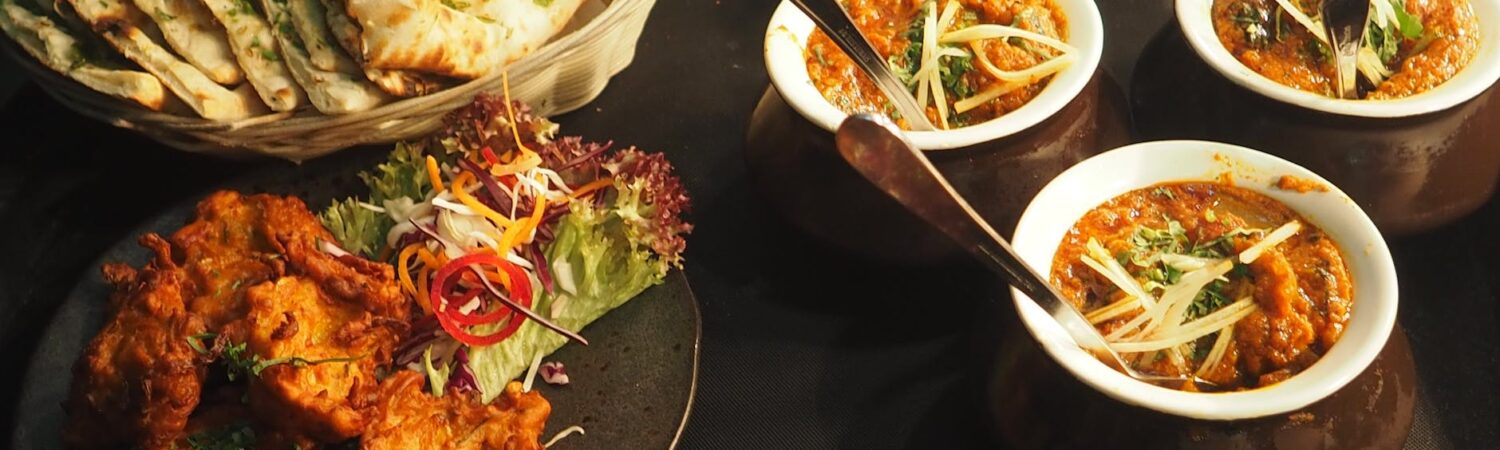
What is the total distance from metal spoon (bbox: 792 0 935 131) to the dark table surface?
316mm

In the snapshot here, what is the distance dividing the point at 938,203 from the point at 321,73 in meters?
1.32

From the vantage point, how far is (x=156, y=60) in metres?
2.03

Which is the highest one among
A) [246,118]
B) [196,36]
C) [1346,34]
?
[1346,34]

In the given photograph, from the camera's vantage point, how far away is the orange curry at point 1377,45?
1.78 metres

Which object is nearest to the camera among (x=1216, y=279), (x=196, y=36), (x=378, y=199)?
(x=1216, y=279)

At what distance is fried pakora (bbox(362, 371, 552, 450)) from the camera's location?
1.73 meters

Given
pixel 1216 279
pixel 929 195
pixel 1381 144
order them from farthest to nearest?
1. pixel 1381 144
2. pixel 1216 279
3. pixel 929 195

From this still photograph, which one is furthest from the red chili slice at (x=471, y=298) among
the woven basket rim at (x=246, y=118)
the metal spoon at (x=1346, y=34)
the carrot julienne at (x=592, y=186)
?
the metal spoon at (x=1346, y=34)

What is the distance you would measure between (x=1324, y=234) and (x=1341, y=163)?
0.28 meters

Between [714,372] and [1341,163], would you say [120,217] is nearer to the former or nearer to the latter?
[714,372]

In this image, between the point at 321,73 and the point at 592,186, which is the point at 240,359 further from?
the point at 592,186

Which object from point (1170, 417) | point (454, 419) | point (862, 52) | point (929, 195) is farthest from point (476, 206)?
point (1170, 417)

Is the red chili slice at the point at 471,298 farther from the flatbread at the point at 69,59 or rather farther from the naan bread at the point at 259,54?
the flatbread at the point at 69,59

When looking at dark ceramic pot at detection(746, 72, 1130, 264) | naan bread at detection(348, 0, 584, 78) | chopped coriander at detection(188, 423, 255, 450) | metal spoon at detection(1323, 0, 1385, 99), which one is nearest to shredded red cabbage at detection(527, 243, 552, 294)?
naan bread at detection(348, 0, 584, 78)
